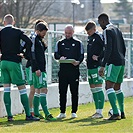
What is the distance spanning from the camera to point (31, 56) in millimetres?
12625

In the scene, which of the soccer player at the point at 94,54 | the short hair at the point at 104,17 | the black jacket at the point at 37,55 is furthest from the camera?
the soccer player at the point at 94,54

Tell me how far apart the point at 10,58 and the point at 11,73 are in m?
0.30

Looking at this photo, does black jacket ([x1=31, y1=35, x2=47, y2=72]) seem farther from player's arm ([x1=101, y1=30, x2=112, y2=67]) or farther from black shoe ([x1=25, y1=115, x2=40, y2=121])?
player's arm ([x1=101, y1=30, x2=112, y2=67])

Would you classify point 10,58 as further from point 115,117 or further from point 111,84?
point 115,117

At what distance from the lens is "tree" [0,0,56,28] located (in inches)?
1421

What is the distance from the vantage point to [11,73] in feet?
40.7

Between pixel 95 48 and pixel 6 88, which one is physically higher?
pixel 95 48

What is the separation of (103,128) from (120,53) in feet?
6.62

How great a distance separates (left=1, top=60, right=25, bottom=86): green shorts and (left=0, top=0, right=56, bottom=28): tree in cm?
1952

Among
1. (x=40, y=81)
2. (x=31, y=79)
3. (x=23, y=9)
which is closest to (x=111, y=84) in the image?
(x=40, y=81)

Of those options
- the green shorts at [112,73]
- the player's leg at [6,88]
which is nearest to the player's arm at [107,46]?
the green shorts at [112,73]

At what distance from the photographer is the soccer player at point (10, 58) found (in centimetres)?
1234

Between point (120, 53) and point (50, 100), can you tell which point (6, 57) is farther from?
point (50, 100)

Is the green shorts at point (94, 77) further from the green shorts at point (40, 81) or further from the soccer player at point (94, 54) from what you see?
the green shorts at point (40, 81)
